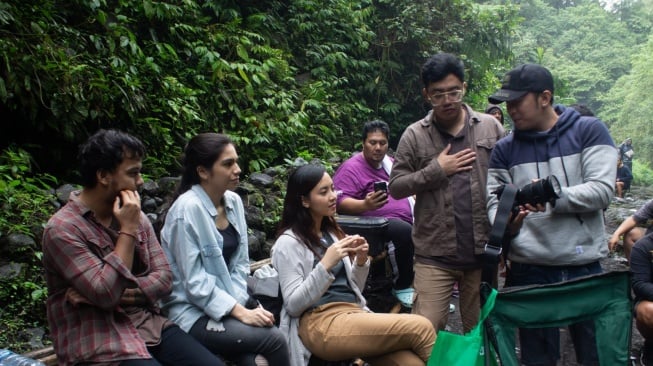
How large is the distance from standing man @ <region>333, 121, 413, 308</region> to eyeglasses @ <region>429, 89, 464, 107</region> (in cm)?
142

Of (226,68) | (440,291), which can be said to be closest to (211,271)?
(440,291)

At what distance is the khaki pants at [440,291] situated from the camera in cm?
307

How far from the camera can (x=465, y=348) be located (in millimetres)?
2305

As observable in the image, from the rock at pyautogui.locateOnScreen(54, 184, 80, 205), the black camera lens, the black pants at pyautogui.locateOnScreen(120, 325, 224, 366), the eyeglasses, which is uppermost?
the eyeglasses

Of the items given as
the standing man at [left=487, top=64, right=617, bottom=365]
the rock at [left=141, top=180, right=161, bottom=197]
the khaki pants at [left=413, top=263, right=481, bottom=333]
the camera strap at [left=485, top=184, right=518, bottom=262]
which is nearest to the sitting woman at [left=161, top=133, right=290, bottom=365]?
the khaki pants at [left=413, top=263, right=481, bottom=333]

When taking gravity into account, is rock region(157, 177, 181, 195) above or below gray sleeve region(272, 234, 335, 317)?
above

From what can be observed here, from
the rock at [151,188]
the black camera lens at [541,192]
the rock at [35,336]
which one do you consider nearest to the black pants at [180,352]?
the rock at [35,336]

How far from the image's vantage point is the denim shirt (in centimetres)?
280

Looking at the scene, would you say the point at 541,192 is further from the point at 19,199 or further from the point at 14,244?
the point at 19,199

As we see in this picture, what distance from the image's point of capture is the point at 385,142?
4.73 meters

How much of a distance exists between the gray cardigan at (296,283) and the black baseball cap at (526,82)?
1.35 m

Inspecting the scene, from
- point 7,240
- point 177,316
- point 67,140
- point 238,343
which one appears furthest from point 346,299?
point 67,140

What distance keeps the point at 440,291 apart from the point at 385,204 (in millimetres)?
1694

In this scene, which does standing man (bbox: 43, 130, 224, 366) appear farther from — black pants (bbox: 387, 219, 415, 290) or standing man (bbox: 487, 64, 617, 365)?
black pants (bbox: 387, 219, 415, 290)
